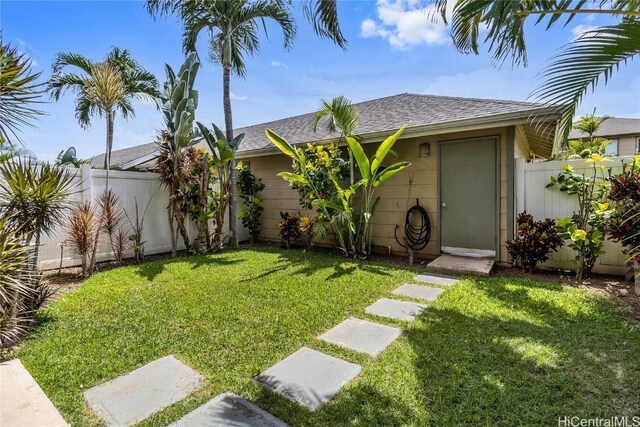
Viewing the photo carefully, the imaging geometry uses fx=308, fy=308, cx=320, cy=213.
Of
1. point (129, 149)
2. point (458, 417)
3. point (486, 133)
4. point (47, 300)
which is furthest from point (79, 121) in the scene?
point (458, 417)

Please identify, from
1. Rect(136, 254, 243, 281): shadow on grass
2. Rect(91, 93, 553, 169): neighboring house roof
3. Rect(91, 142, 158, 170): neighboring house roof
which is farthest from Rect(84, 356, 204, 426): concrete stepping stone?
Rect(91, 142, 158, 170): neighboring house roof

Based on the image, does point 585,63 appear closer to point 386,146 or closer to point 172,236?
point 386,146

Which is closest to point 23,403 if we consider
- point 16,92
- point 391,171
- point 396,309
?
point 16,92

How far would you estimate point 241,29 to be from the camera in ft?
26.3

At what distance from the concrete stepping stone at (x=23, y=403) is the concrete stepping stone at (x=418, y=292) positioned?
12.4 ft

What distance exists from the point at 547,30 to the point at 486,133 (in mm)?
2945

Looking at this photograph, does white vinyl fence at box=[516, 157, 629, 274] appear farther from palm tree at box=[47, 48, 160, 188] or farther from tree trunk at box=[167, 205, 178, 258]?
palm tree at box=[47, 48, 160, 188]

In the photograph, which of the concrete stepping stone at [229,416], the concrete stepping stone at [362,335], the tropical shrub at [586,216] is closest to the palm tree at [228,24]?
the concrete stepping stone at [362,335]

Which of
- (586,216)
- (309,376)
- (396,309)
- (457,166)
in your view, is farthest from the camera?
(457,166)

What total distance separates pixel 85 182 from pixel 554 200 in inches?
346

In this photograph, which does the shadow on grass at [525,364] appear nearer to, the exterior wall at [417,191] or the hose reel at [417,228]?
the exterior wall at [417,191]

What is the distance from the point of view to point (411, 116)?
723 cm

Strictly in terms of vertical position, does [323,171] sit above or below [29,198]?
above

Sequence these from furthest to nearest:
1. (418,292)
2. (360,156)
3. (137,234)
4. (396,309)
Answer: (137,234) < (360,156) < (418,292) < (396,309)
